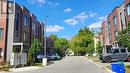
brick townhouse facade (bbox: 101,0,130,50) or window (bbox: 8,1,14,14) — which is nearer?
window (bbox: 8,1,14,14)

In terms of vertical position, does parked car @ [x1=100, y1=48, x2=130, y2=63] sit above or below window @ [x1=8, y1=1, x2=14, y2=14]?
below

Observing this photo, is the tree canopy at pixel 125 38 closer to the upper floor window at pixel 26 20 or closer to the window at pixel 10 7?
the window at pixel 10 7

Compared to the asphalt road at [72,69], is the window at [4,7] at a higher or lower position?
higher

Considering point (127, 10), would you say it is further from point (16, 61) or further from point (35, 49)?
point (16, 61)

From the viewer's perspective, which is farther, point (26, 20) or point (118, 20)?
point (118, 20)

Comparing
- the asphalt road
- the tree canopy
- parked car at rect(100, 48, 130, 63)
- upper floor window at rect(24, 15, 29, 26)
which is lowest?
the asphalt road

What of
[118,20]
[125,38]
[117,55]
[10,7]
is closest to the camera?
[125,38]

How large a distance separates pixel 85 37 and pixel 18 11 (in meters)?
79.4

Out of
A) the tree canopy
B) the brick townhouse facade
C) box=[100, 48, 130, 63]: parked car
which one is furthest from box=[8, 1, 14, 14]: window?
the tree canopy

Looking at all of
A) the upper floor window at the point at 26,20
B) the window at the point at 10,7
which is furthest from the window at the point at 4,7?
the upper floor window at the point at 26,20

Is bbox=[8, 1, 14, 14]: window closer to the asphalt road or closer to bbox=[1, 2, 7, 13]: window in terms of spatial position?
bbox=[1, 2, 7, 13]: window

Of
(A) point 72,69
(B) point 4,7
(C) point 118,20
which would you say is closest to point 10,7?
(B) point 4,7

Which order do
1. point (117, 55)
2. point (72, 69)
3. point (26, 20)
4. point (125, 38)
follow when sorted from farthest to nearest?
point (26, 20) → point (117, 55) → point (72, 69) → point (125, 38)

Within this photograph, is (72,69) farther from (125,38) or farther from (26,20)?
(26,20)
